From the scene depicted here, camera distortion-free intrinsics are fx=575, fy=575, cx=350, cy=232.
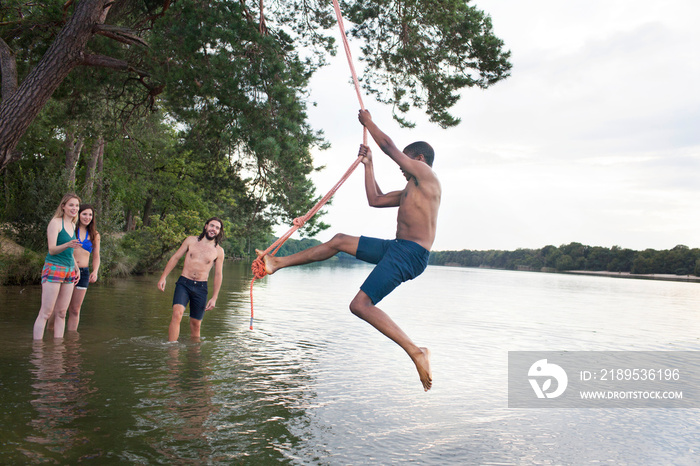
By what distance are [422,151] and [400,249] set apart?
112 cm

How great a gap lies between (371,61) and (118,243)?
58.6ft

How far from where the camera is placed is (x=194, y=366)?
8.74 m

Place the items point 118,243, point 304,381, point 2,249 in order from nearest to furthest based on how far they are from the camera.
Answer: point 304,381, point 2,249, point 118,243

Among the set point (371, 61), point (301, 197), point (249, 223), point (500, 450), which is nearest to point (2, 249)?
point (249, 223)

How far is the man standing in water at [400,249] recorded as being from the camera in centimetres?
593

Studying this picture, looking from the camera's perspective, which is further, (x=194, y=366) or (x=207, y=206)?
(x=207, y=206)

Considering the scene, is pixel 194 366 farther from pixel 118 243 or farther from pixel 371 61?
pixel 118 243

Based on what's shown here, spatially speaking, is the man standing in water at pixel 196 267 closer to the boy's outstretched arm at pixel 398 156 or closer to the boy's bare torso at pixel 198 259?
the boy's bare torso at pixel 198 259

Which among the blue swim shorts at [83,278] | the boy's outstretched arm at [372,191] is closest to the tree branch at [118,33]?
the blue swim shorts at [83,278]

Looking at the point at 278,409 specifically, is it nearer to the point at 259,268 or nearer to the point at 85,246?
the point at 259,268

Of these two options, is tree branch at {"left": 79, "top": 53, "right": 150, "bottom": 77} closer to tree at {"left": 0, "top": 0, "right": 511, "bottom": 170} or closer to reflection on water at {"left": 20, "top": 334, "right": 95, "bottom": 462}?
tree at {"left": 0, "top": 0, "right": 511, "bottom": 170}

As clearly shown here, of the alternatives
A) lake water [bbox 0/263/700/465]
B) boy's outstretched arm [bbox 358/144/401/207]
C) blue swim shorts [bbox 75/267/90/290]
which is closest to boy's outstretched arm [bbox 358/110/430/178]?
boy's outstretched arm [bbox 358/144/401/207]

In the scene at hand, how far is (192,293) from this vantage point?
996cm

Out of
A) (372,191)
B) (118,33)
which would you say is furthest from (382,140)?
(118,33)
